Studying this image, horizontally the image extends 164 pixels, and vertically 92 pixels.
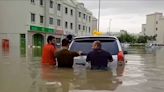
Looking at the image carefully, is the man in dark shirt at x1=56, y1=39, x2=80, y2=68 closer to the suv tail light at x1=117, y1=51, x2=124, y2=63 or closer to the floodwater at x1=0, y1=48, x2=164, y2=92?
the floodwater at x1=0, y1=48, x2=164, y2=92

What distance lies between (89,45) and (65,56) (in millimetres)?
1045

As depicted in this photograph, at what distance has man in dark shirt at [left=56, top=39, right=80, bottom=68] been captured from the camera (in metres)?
9.23

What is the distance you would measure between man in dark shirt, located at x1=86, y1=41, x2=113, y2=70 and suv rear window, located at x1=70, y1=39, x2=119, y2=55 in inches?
21.2

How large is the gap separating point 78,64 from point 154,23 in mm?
133146

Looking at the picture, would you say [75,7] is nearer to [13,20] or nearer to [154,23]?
[13,20]

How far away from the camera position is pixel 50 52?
33.0 ft

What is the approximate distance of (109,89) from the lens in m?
7.53

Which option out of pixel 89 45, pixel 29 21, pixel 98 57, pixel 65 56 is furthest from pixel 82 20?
pixel 98 57

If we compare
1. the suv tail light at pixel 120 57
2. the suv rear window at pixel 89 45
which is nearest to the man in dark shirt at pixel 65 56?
the suv rear window at pixel 89 45

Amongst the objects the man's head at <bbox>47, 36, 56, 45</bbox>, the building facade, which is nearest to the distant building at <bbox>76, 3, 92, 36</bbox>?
the building facade

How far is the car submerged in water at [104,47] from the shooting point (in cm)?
951

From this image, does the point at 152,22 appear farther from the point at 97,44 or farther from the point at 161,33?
the point at 97,44

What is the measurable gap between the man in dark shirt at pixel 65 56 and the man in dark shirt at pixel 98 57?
354 millimetres

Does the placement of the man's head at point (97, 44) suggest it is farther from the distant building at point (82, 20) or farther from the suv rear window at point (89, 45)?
the distant building at point (82, 20)
